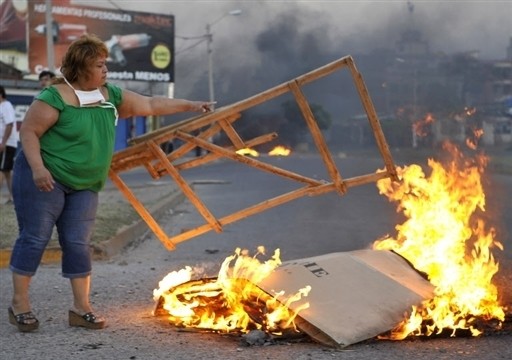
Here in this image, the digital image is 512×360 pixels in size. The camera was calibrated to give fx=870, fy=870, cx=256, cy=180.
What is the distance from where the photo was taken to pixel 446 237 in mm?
5227

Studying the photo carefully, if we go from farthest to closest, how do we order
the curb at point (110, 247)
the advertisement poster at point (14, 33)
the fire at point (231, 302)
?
the advertisement poster at point (14, 33)
the curb at point (110, 247)
the fire at point (231, 302)

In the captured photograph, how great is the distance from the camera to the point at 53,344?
4410mm

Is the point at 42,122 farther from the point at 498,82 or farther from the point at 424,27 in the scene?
the point at 498,82

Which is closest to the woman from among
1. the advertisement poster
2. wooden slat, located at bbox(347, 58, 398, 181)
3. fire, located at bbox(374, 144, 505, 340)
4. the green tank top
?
the green tank top

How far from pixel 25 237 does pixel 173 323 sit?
936 millimetres

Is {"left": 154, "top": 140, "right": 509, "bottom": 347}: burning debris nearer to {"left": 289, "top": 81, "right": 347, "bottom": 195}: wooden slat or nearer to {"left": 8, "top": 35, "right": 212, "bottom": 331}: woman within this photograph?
{"left": 289, "top": 81, "right": 347, "bottom": 195}: wooden slat

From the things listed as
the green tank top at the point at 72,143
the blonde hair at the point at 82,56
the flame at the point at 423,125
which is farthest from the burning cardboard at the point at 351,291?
the flame at the point at 423,125

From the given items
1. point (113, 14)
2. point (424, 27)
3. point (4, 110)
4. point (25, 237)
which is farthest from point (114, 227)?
point (113, 14)

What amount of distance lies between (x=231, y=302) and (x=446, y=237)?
143 centimetres

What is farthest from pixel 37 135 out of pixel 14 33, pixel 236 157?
pixel 14 33

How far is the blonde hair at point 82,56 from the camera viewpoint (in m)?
4.68

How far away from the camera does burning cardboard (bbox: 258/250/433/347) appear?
4.31 metres

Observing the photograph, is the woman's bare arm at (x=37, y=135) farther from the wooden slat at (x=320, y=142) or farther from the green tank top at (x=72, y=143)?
the wooden slat at (x=320, y=142)

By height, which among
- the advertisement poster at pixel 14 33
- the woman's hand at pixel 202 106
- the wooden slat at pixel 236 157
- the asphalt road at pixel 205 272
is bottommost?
the asphalt road at pixel 205 272
